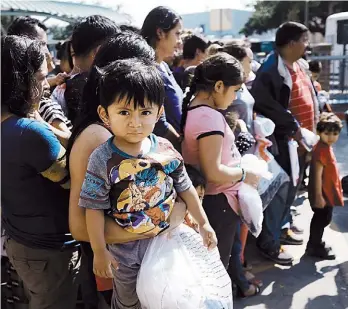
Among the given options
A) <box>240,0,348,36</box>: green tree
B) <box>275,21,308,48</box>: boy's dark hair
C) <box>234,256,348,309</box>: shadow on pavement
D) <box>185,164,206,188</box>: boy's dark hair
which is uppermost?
<box>240,0,348,36</box>: green tree

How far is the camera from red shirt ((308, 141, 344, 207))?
384 centimetres

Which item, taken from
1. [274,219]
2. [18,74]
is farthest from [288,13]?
[18,74]

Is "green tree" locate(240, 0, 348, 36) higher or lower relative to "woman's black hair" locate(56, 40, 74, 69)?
higher

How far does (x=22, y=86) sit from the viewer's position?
1905 mm

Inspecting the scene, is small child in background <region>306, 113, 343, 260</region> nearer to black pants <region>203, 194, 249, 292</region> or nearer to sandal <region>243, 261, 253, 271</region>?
sandal <region>243, 261, 253, 271</region>

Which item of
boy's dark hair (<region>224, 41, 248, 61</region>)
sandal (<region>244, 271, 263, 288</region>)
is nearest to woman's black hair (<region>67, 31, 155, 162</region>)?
boy's dark hair (<region>224, 41, 248, 61</region>)

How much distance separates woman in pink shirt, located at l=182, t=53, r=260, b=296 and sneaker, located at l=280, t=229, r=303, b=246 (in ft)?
4.59

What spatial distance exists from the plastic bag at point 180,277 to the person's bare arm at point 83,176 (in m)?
0.11

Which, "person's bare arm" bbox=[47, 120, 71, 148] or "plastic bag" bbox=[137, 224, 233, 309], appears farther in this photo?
"person's bare arm" bbox=[47, 120, 71, 148]

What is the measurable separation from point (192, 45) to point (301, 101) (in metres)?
1.56

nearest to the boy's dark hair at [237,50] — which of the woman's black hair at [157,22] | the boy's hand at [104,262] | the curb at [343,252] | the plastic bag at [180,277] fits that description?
the woman's black hair at [157,22]

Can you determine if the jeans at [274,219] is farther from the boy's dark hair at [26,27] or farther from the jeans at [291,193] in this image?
the boy's dark hair at [26,27]

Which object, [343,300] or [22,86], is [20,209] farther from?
[343,300]

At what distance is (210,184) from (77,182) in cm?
103
